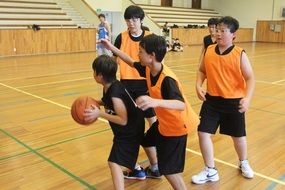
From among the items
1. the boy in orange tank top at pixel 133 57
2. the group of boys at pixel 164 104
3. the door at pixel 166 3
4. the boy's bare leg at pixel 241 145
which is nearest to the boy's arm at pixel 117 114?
the group of boys at pixel 164 104

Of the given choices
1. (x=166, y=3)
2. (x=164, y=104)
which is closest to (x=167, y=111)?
(x=164, y=104)

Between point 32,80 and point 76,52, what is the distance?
253 inches

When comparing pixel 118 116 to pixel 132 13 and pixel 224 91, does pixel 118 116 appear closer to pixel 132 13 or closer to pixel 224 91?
pixel 224 91

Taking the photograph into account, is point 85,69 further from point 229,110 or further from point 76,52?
point 229,110

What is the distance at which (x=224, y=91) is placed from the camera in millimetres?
2836

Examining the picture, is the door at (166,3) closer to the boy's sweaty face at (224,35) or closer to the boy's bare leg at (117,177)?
the boy's sweaty face at (224,35)

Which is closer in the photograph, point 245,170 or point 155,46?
point 155,46

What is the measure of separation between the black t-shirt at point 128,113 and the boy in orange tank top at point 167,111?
0.49 ft

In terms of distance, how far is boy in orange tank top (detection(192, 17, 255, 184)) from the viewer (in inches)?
108

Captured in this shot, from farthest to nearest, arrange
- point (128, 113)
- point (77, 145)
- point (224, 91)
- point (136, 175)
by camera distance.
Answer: point (77, 145) < point (136, 175) < point (224, 91) < point (128, 113)

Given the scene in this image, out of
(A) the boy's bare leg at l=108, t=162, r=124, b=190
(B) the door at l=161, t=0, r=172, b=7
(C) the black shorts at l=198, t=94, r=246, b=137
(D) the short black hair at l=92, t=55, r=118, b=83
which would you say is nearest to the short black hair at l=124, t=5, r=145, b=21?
(D) the short black hair at l=92, t=55, r=118, b=83

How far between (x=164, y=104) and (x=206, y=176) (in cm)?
121

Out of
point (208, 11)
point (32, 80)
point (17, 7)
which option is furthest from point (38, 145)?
point (208, 11)

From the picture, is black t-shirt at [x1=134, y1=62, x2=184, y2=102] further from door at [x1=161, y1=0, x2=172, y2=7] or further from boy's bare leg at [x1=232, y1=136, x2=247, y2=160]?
door at [x1=161, y1=0, x2=172, y2=7]
